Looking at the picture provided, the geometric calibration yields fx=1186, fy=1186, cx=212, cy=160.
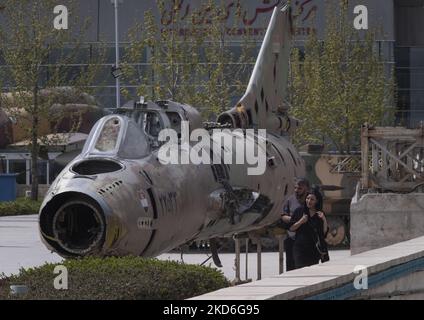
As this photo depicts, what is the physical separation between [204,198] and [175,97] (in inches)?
1154

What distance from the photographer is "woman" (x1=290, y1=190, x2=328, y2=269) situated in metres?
16.0

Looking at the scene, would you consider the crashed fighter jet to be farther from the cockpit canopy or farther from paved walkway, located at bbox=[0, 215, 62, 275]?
paved walkway, located at bbox=[0, 215, 62, 275]

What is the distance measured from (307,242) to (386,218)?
20.8ft

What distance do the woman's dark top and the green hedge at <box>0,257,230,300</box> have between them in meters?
2.70

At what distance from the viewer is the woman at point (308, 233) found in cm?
1603

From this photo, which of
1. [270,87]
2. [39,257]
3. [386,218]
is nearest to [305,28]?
[39,257]

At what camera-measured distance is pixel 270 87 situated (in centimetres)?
2230

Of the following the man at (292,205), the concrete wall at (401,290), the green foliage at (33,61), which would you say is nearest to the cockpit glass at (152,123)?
the man at (292,205)

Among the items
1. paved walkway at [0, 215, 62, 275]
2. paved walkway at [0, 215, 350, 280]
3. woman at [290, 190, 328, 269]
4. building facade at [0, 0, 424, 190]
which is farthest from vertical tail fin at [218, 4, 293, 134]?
building facade at [0, 0, 424, 190]

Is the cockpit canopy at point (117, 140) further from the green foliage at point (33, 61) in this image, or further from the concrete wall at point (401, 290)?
the green foliage at point (33, 61)

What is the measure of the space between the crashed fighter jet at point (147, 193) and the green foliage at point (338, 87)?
3020 cm

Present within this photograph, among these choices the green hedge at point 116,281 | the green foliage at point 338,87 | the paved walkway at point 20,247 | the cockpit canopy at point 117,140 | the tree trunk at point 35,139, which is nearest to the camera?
the green hedge at point 116,281

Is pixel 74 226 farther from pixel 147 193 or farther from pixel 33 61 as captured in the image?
pixel 33 61

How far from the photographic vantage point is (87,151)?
46.4 ft
